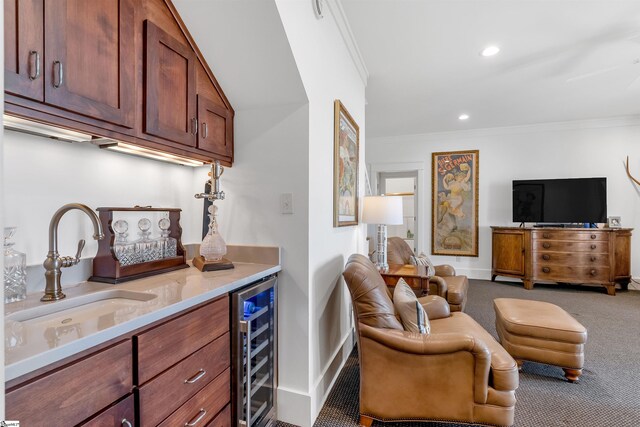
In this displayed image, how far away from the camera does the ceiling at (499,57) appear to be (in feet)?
7.64

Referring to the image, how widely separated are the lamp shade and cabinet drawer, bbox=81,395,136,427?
2209 mm

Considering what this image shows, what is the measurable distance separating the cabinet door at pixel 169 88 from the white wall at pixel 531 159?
196 inches

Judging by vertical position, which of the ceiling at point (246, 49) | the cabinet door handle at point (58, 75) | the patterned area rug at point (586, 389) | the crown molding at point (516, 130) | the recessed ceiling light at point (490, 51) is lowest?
the patterned area rug at point (586, 389)

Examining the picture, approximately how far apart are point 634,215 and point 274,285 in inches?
240

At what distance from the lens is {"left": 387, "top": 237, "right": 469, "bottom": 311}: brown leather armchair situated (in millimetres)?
2898

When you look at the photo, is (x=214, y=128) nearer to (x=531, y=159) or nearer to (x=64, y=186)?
(x=64, y=186)

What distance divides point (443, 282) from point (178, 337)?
249cm

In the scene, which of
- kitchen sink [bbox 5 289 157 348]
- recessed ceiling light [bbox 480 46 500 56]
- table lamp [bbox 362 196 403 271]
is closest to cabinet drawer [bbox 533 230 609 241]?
recessed ceiling light [bbox 480 46 500 56]

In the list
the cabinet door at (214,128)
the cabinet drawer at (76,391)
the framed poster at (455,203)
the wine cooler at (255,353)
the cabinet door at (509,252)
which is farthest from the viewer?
the framed poster at (455,203)

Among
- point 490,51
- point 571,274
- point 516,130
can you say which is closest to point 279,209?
point 490,51

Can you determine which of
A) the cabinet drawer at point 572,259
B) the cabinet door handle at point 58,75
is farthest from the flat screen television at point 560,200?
the cabinet door handle at point 58,75

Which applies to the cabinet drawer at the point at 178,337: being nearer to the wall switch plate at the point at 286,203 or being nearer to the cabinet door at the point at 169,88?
the wall switch plate at the point at 286,203

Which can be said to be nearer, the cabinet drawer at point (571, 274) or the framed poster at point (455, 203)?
the cabinet drawer at point (571, 274)

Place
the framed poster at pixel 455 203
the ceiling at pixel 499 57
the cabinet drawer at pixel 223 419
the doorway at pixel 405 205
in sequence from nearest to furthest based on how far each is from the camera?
1. the cabinet drawer at pixel 223 419
2. the ceiling at pixel 499 57
3. the framed poster at pixel 455 203
4. the doorway at pixel 405 205
